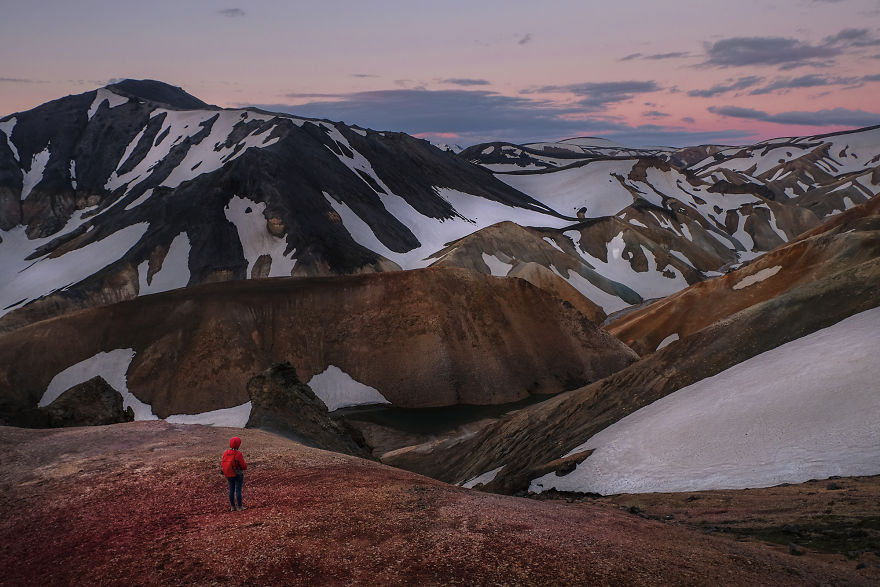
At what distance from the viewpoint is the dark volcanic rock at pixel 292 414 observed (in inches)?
1219

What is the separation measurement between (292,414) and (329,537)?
20590 millimetres

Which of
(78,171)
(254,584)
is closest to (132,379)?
(254,584)

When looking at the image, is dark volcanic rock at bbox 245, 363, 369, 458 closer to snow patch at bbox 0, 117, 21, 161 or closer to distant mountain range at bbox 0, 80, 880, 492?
distant mountain range at bbox 0, 80, 880, 492

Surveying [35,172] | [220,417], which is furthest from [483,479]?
[35,172]

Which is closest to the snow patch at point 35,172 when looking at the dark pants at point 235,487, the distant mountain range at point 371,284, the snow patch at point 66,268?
the distant mountain range at point 371,284

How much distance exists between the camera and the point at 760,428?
2227cm

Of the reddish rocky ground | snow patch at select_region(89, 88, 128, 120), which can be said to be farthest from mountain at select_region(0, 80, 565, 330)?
the reddish rocky ground

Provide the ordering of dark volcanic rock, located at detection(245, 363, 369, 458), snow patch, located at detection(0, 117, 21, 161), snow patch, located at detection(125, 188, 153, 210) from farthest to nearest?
snow patch, located at detection(0, 117, 21, 161) < snow patch, located at detection(125, 188, 153, 210) < dark volcanic rock, located at detection(245, 363, 369, 458)

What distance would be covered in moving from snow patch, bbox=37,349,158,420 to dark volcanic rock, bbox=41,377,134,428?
20.9 meters

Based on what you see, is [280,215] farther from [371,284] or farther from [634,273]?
[634,273]

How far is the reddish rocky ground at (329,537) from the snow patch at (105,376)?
1465 inches

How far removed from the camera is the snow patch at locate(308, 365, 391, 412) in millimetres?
57094

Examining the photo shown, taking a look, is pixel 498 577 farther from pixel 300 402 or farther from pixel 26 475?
pixel 300 402

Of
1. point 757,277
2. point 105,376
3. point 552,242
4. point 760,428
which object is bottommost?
point 760,428
